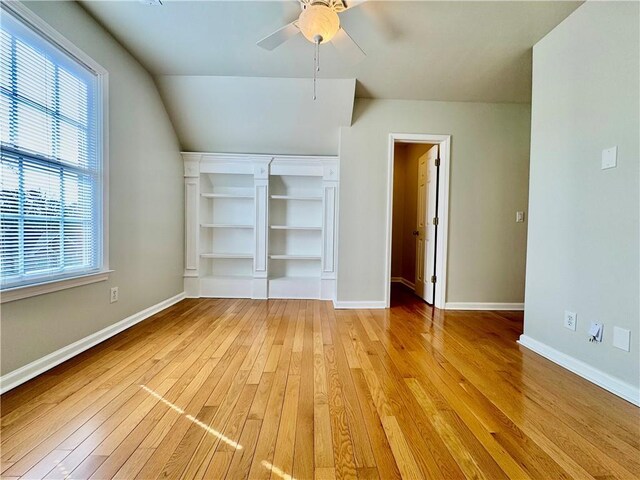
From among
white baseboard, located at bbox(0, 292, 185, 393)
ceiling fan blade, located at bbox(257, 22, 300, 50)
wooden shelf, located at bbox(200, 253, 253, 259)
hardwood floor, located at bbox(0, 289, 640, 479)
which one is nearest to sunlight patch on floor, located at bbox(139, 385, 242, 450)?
hardwood floor, located at bbox(0, 289, 640, 479)

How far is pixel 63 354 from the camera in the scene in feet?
6.14

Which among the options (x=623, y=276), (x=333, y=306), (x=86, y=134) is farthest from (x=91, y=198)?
(x=623, y=276)

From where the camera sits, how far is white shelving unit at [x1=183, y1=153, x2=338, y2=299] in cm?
372

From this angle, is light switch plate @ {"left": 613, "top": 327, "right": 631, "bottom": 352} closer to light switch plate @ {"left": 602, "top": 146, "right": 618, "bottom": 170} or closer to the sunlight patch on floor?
light switch plate @ {"left": 602, "top": 146, "right": 618, "bottom": 170}

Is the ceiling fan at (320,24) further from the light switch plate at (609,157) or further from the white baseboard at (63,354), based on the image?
the white baseboard at (63,354)

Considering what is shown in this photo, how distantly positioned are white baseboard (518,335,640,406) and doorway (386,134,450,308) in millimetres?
1170

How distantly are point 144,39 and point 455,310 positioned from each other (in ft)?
13.8

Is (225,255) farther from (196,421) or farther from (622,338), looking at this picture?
(622,338)

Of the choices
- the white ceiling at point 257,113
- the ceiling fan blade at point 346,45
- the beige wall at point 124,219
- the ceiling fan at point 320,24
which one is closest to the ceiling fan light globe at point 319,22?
the ceiling fan at point 320,24

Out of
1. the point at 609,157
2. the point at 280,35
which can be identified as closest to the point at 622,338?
the point at 609,157

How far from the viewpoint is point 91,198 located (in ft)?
7.15

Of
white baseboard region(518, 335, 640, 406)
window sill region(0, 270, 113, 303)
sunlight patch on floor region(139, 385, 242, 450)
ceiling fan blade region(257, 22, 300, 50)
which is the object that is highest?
ceiling fan blade region(257, 22, 300, 50)

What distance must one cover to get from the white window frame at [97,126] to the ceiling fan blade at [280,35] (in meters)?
1.30

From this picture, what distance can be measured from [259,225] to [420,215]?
2.37m
